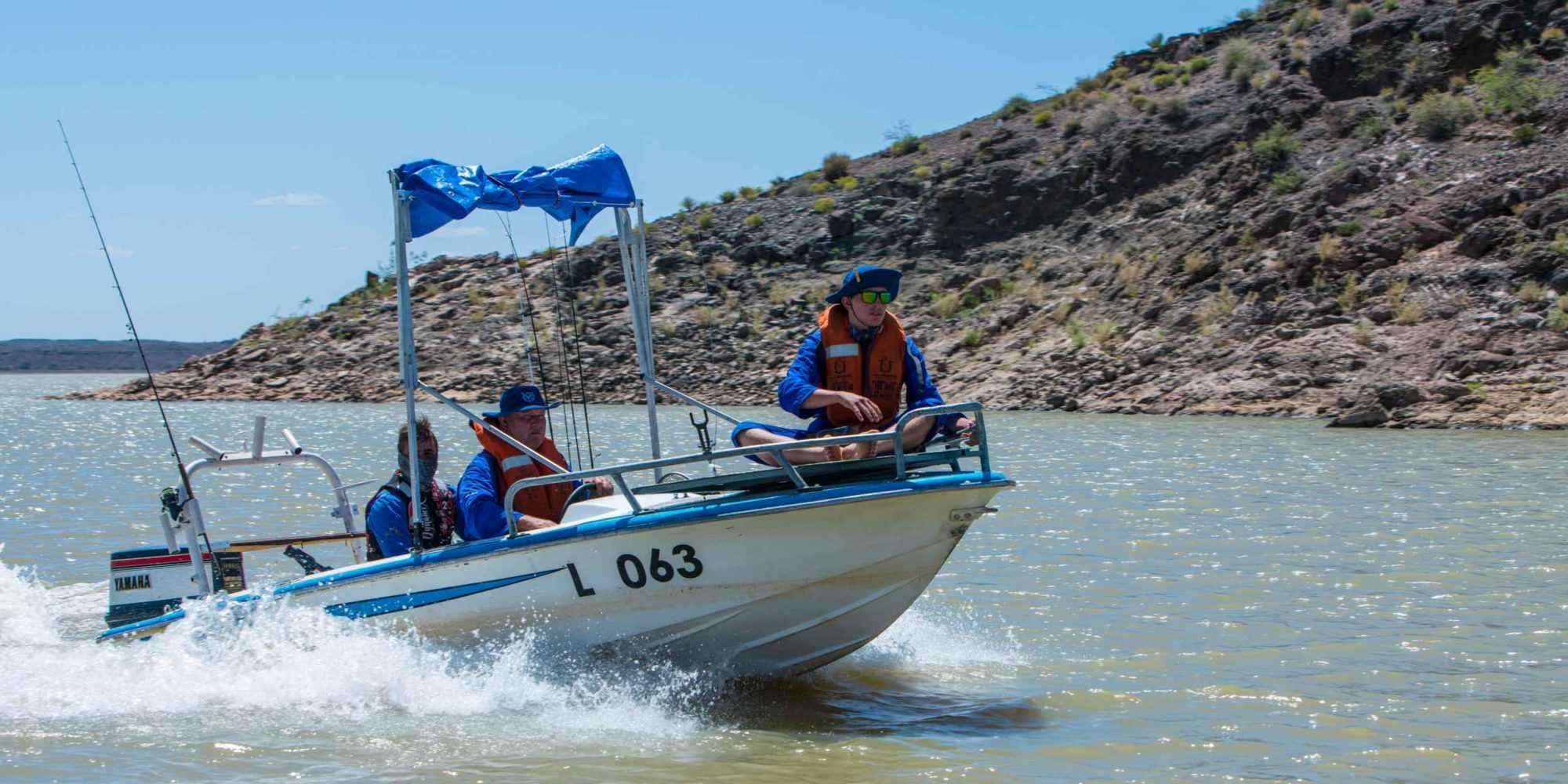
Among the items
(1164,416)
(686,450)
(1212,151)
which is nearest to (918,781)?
(686,450)

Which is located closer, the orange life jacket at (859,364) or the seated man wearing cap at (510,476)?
the orange life jacket at (859,364)

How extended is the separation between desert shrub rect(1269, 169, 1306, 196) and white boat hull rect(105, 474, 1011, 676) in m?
31.8

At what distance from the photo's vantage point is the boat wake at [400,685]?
7.61 metres

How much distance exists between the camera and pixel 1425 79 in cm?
3828

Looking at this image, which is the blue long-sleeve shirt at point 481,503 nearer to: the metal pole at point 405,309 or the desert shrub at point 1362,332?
the metal pole at point 405,309

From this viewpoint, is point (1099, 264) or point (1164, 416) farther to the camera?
point (1099, 264)

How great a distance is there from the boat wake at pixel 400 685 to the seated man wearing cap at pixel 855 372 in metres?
1.27

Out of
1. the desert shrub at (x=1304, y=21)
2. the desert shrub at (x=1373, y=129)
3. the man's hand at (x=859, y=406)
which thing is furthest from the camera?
the desert shrub at (x=1304, y=21)

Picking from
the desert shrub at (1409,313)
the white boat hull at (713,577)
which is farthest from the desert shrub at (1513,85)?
the white boat hull at (713,577)

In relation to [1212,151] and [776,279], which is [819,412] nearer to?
[1212,151]

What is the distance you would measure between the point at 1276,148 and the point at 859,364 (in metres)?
33.7

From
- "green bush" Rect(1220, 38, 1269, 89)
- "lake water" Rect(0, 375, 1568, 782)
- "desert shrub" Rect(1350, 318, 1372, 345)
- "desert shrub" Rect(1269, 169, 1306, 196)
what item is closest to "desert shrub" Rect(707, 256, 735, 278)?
"green bush" Rect(1220, 38, 1269, 89)

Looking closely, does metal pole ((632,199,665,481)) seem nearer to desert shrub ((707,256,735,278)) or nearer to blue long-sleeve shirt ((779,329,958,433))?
blue long-sleeve shirt ((779,329,958,433))

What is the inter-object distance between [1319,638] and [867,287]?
3.48 meters
